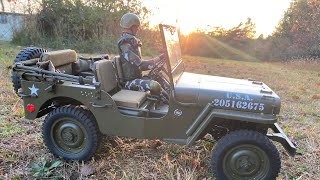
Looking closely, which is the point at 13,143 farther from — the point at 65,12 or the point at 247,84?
the point at 65,12

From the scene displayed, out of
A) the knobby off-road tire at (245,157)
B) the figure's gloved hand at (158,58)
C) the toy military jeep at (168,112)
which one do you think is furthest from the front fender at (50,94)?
the knobby off-road tire at (245,157)

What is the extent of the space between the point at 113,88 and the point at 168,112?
975 millimetres

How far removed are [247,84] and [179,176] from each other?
4.47 ft

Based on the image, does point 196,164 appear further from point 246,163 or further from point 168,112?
point 168,112

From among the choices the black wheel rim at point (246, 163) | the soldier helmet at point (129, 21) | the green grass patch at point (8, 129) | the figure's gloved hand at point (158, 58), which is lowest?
the green grass patch at point (8, 129)

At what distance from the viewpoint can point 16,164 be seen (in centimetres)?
380

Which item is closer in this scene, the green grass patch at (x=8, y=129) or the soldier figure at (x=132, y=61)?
the soldier figure at (x=132, y=61)

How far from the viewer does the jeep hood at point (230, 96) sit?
3355 mm

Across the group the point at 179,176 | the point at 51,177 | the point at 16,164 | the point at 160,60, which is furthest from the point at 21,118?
the point at 179,176

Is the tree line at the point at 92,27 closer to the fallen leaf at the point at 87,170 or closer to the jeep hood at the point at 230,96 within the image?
the jeep hood at the point at 230,96

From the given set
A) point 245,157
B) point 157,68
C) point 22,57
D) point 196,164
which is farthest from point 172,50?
point 22,57

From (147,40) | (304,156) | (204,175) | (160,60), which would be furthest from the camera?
(147,40)

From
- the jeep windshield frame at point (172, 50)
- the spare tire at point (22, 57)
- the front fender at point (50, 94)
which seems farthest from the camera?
the spare tire at point (22, 57)

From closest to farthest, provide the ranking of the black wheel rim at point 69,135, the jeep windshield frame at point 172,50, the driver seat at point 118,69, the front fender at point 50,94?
the jeep windshield frame at point 172,50 → the front fender at point 50,94 → the black wheel rim at point 69,135 → the driver seat at point 118,69
